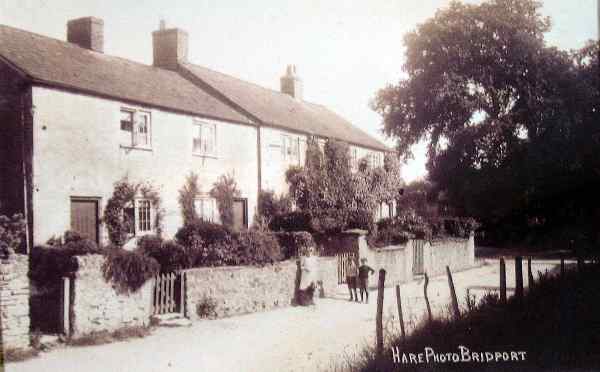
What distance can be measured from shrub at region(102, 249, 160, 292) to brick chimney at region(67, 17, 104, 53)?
14.4 m

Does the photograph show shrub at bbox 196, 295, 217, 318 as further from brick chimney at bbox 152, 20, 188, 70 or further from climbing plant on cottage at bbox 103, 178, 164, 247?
brick chimney at bbox 152, 20, 188, 70

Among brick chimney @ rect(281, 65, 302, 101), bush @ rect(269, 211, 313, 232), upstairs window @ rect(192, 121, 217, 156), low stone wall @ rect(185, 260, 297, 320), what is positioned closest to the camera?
low stone wall @ rect(185, 260, 297, 320)

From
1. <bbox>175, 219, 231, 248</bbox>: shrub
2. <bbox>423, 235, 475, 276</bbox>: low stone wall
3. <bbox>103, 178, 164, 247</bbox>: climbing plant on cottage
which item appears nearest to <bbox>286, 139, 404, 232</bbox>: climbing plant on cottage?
<bbox>423, 235, 475, 276</bbox>: low stone wall

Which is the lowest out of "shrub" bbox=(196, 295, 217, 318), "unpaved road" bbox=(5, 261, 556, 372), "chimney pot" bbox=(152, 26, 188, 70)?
"unpaved road" bbox=(5, 261, 556, 372)

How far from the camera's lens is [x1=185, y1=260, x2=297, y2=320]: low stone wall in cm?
1484

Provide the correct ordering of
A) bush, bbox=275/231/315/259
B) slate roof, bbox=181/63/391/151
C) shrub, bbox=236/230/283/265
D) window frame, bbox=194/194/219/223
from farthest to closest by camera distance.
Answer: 1. slate roof, bbox=181/63/391/151
2. window frame, bbox=194/194/219/223
3. bush, bbox=275/231/315/259
4. shrub, bbox=236/230/283/265

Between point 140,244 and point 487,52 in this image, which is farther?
point 487,52

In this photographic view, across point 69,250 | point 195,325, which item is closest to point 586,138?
point 195,325

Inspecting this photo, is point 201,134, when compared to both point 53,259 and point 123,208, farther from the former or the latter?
point 53,259

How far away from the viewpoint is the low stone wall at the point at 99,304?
12.4 metres

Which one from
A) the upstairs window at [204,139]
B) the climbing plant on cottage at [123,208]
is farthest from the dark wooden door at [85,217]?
the upstairs window at [204,139]

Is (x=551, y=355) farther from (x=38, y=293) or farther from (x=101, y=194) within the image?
(x=101, y=194)

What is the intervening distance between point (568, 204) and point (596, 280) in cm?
2185

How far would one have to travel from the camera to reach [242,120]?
86.1 feet
